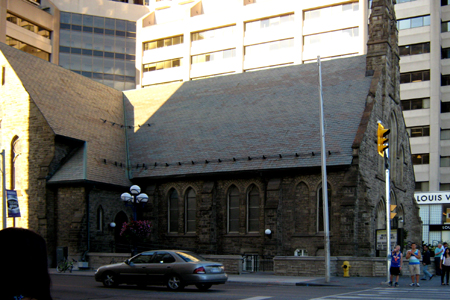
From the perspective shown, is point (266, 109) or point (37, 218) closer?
point (37, 218)

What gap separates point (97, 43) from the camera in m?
82.2

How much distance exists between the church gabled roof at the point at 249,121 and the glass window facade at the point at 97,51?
40.7 metres

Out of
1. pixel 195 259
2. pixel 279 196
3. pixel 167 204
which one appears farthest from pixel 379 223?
pixel 195 259

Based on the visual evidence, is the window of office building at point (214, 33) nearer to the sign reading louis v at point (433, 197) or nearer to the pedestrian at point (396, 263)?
the sign reading louis v at point (433, 197)

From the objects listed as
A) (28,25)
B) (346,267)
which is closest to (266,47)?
(28,25)

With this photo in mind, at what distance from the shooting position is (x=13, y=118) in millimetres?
34969

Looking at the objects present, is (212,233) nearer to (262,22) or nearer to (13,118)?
(13,118)

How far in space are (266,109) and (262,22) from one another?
34912 millimetres

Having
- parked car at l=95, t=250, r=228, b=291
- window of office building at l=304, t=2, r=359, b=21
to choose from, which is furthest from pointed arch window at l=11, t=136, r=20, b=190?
window of office building at l=304, t=2, r=359, b=21

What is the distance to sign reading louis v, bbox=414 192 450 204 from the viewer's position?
183 feet

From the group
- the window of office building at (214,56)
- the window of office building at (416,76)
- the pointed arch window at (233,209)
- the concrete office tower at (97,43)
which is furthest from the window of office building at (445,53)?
the concrete office tower at (97,43)

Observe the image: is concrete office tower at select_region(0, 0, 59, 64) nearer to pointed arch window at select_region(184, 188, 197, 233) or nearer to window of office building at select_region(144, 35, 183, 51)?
window of office building at select_region(144, 35, 183, 51)

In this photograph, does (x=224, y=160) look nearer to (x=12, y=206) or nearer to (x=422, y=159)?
(x=12, y=206)

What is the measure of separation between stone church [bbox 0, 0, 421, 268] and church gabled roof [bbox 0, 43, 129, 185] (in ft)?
0.31
